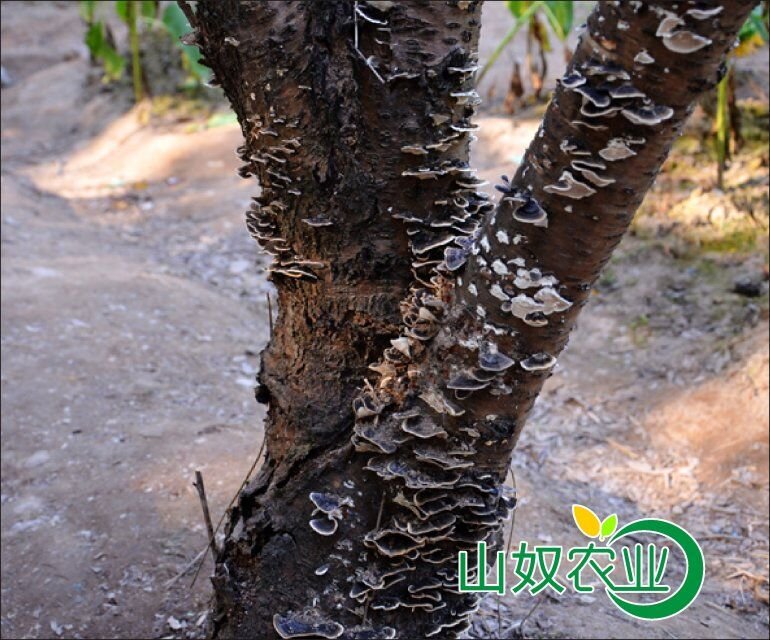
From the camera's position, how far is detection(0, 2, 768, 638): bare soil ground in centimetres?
251

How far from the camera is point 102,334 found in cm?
411

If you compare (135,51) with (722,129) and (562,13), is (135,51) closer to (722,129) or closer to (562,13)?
(562,13)

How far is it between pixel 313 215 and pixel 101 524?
1.59m

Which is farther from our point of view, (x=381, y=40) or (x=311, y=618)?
(x=311, y=618)

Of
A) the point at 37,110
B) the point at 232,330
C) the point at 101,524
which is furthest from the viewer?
the point at 37,110

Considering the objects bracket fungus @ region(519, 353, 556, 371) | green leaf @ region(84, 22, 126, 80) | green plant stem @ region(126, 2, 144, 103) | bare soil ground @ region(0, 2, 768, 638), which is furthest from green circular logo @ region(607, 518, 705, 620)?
green leaf @ region(84, 22, 126, 80)

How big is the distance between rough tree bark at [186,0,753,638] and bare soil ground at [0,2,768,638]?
748 mm

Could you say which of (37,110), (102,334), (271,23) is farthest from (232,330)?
(37,110)

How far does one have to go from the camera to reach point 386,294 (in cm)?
170

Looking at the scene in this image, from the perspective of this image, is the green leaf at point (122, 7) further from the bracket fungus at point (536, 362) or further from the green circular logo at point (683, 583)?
the bracket fungus at point (536, 362)

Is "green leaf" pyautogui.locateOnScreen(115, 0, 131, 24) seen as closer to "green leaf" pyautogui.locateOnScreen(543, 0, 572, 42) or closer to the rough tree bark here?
"green leaf" pyautogui.locateOnScreen(543, 0, 572, 42)

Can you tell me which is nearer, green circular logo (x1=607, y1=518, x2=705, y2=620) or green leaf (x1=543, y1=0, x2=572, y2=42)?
green circular logo (x1=607, y1=518, x2=705, y2=620)

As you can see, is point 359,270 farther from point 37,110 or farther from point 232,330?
point 37,110

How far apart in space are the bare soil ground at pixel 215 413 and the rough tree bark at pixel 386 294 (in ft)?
2.46
